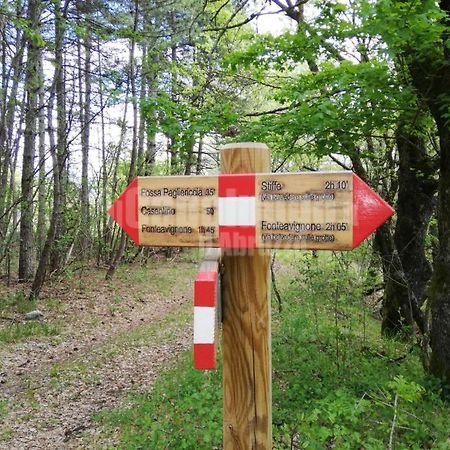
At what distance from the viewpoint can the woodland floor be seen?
484 cm

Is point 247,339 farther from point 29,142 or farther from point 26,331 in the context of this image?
point 29,142

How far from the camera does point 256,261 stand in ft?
6.18

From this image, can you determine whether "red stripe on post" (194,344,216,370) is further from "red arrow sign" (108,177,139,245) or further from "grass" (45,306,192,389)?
"grass" (45,306,192,389)

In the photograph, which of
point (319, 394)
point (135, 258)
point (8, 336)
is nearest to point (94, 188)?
point (135, 258)

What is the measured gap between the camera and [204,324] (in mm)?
1597

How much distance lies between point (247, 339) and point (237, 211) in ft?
1.94

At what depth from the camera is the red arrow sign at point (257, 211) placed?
1639 millimetres

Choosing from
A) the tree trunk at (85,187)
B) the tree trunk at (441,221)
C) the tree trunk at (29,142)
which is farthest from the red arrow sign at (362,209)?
the tree trunk at (85,187)

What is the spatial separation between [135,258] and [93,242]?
78.0 inches

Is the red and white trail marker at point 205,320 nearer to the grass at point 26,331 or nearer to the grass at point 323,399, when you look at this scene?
the grass at point 323,399

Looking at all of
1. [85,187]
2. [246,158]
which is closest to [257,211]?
[246,158]

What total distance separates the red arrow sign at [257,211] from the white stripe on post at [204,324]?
0.30 metres

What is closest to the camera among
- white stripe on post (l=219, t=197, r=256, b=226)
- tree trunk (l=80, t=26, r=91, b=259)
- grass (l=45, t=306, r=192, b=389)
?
white stripe on post (l=219, t=197, r=256, b=226)

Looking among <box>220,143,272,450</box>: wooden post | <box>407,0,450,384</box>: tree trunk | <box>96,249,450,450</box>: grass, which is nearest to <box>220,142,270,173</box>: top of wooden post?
<box>220,143,272,450</box>: wooden post
